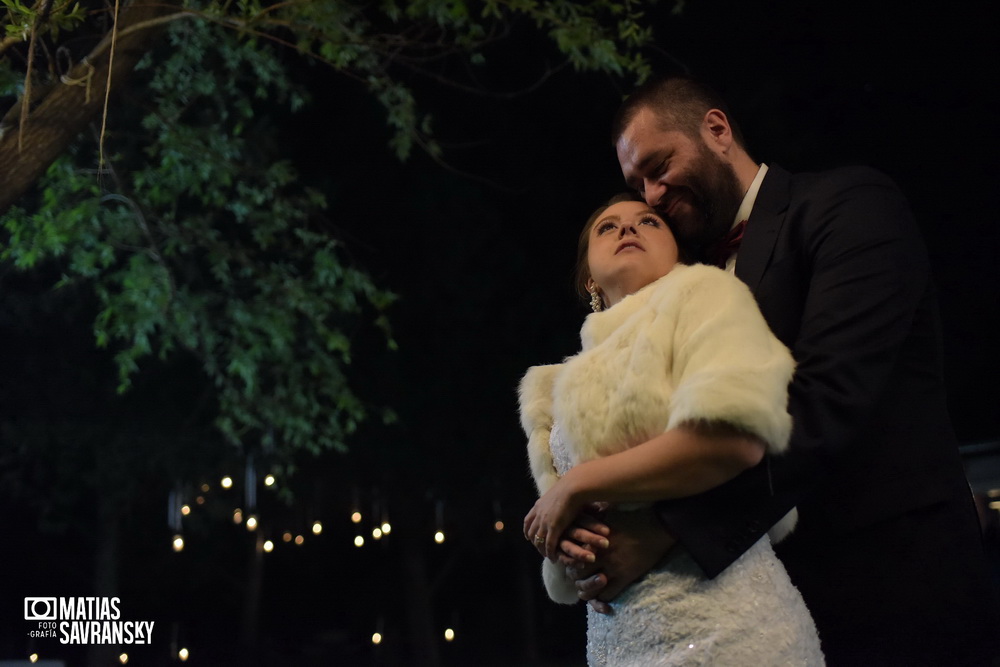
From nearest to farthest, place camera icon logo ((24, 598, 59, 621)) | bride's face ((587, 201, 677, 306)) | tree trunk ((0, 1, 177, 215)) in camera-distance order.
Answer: bride's face ((587, 201, 677, 306))
tree trunk ((0, 1, 177, 215))
camera icon logo ((24, 598, 59, 621))

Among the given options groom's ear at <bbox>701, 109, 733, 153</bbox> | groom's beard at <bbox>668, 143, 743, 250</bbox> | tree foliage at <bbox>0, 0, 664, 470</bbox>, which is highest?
tree foliage at <bbox>0, 0, 664, 470</bbox>

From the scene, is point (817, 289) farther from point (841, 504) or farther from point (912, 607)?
point (912, 607)

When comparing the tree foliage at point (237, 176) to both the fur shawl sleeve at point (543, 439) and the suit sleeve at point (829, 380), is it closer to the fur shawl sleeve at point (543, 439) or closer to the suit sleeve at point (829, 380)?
the fur shawl sleeve at point (543, 439)

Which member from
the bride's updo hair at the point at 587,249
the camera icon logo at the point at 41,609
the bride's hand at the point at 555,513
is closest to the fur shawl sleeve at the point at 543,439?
the bride's hand at the point at 555,513

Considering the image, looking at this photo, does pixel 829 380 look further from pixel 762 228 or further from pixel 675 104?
pixel 675 104

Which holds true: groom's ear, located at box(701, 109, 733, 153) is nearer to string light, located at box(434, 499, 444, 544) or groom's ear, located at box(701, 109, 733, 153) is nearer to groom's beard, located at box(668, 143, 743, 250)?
groom's beard, located at box(668, 143, 743, 250)

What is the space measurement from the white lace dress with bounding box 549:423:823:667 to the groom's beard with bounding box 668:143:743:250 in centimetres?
75

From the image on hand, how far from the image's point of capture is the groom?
5.75 feet

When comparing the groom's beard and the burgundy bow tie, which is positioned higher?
the groom's beard

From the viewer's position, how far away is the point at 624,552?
1.84 metres

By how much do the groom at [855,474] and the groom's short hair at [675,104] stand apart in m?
0.37

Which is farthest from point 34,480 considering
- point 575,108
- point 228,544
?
point 575,108

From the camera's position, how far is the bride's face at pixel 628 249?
218 cm

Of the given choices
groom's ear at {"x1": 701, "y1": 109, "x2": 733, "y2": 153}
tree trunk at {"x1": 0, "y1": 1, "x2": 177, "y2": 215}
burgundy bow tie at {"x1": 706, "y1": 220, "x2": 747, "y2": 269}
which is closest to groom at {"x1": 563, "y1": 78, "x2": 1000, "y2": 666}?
burgundy bow tie at {"x1": 706, "y1": 220, "x2": 747, "y2": 269}
